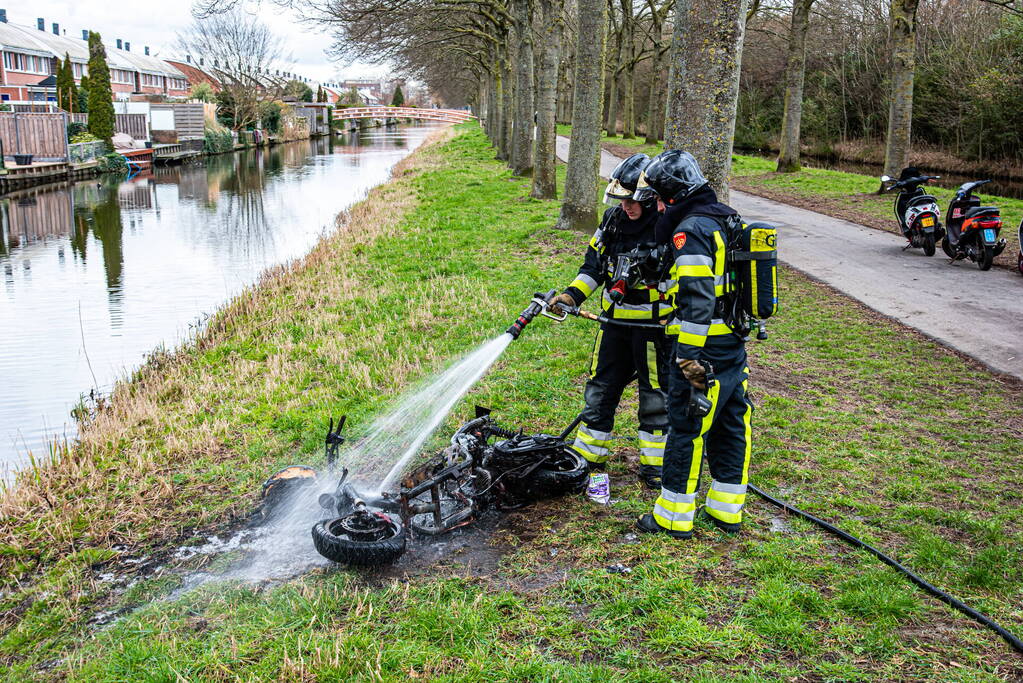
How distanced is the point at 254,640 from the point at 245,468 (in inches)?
102

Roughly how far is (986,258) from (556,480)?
31.9 feet

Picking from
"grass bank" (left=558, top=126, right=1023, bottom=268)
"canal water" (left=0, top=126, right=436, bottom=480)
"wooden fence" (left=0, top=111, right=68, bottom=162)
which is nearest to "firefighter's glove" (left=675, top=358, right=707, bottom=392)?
"canal water" (left=0, top=126, right=436, bottom=480)

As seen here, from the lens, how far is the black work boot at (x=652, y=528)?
15.8ft

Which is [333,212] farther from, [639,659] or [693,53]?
[639,659]

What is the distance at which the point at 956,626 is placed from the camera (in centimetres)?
396

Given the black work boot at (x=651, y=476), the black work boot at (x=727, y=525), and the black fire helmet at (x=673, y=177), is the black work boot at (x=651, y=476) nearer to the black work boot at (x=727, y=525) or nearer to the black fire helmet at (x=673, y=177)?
the black work boot at (x=727, y=525)

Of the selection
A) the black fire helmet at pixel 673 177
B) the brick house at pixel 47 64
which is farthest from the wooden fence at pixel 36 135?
the black fire helmet at pixel 673 177

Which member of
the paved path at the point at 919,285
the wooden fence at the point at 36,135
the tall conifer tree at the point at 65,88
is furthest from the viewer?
the tall conifer tree at the point at 65,88

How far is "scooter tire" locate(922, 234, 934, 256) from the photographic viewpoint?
13.1 meters

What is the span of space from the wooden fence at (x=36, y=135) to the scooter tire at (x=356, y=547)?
36.8 meters

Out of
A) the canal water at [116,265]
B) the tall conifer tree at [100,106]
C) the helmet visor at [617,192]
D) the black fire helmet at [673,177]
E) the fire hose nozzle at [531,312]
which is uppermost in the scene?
the tall conifer tree at [100,106]

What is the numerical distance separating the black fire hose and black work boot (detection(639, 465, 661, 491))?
0.62 m

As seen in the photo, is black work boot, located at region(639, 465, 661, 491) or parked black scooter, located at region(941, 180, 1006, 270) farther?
parked black scooter, located at region(941, 180, 1006, 270)

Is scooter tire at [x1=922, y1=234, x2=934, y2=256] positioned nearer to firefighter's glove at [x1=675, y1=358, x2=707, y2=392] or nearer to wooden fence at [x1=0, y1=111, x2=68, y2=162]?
firefighter's glove at [x1=675, y1=358, x2=707, y2=392]
